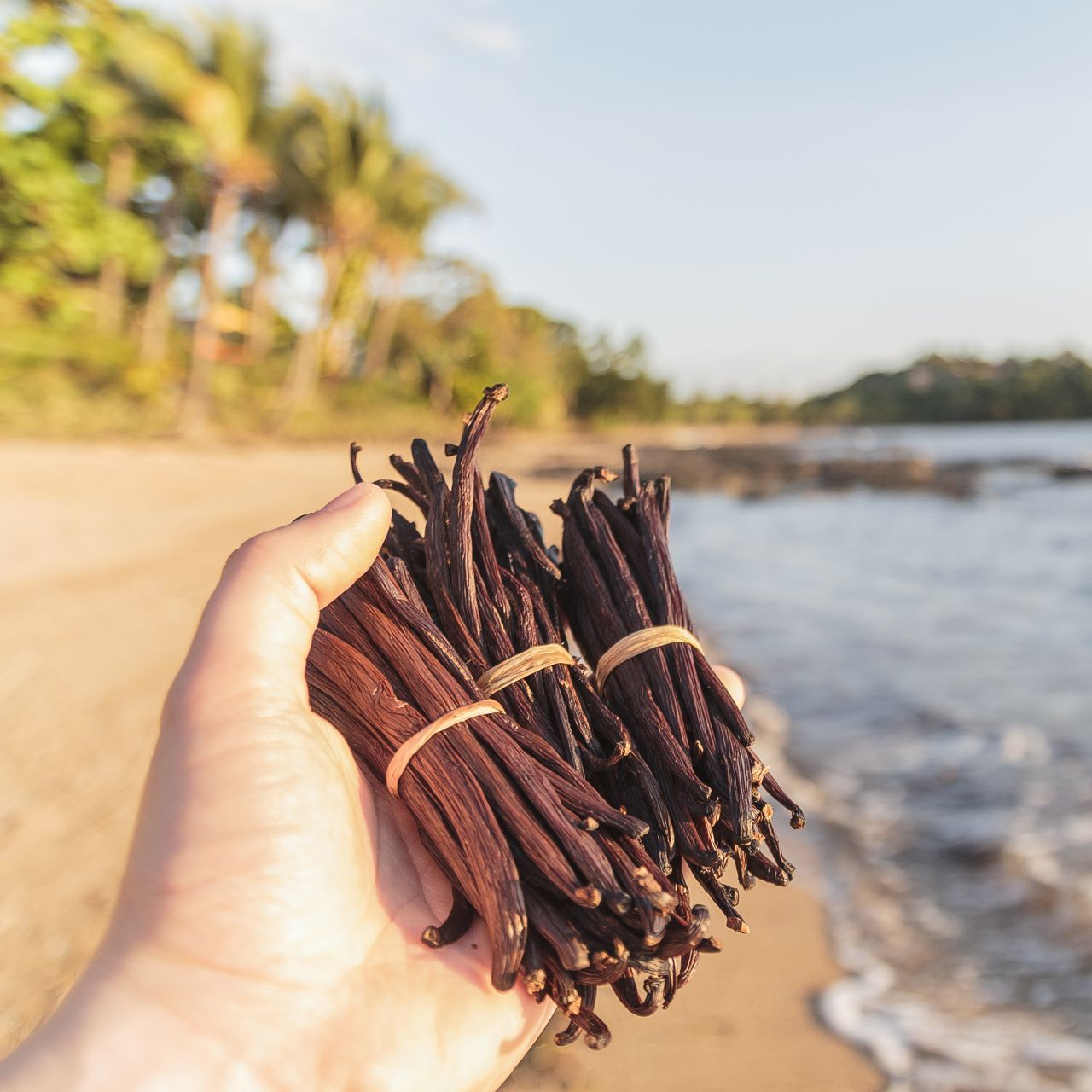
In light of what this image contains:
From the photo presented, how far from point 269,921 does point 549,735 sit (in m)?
0.63

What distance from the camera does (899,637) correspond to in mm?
9922

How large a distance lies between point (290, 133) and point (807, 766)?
26.9 meters

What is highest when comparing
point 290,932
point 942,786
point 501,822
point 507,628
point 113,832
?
point 507,628

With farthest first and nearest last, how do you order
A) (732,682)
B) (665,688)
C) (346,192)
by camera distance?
1. (346,192)
2. (732,682)
3. (665,688)

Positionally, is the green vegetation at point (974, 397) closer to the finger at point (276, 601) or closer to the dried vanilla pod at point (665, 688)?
the dried vanilla pod at point (665, 688)

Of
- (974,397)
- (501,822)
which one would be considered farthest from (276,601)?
(974,397)

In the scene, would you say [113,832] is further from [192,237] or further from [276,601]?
[192,237]

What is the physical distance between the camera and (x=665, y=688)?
181 centimetres

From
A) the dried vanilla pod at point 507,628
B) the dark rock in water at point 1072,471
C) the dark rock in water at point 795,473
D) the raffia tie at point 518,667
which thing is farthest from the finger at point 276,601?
the dark rock in water at point 1072,471

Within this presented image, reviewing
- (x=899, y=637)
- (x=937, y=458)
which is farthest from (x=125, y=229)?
(x=937, y=458)

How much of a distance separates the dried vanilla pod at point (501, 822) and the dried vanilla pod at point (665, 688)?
0.20 metres

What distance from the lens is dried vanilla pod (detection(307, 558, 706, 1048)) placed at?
4.53ft

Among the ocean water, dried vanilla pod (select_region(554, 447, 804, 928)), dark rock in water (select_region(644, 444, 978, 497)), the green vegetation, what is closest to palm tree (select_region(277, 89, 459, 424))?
dark rock in water (select_region(644, 444, 978, 497))

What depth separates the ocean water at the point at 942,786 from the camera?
10.7ft
